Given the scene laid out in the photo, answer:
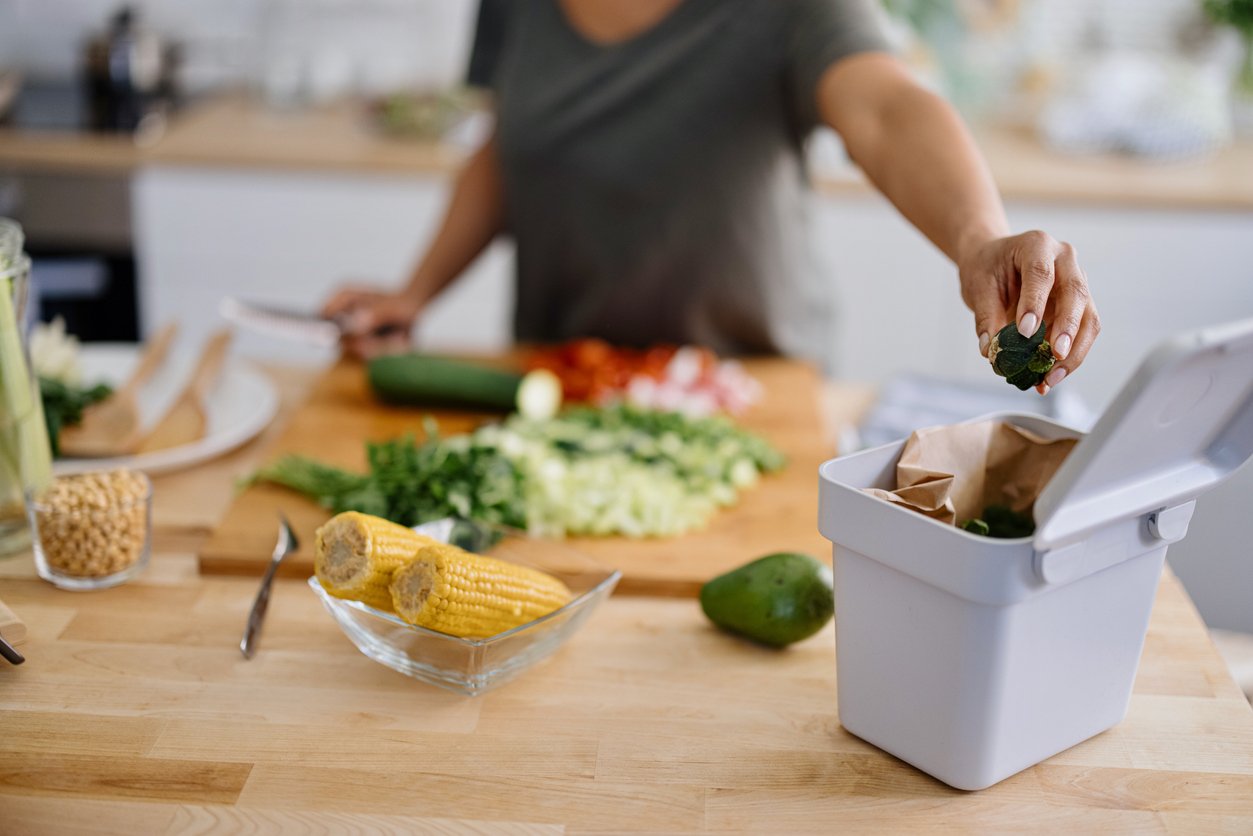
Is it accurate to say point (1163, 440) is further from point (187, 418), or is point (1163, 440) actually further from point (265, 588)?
point (187, 418)

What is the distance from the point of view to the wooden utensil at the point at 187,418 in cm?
140

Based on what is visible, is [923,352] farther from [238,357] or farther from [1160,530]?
[1160,530]

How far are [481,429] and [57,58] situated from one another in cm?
268

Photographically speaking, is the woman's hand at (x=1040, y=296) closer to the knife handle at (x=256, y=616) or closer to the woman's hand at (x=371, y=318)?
the knife handle at (x=256, y=616)

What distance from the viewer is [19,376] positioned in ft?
3.70

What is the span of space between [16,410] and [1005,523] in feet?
2.91

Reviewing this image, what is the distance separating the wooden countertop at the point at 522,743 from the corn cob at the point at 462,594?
0.22 feet

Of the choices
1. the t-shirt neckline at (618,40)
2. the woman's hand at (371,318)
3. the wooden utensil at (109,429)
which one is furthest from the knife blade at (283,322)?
the t-shirt neckline at (618,40)


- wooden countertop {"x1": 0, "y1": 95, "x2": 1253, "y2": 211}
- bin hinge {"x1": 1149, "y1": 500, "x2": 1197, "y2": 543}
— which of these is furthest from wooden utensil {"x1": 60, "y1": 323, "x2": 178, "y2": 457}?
wooden countertop {"x1": 0, "y1": 95, "x2": 1253, "y2": 211}

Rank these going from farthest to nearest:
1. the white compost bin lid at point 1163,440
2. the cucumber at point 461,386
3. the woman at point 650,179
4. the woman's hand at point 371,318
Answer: the woman's hand at point 371,318, the woman at point 650,179, the cucumber at point 461,386, the white compost bin lid at point 1163,440

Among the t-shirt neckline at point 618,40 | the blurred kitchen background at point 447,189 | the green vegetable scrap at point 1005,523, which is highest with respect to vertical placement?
the t-shirt neckline at point 618,40

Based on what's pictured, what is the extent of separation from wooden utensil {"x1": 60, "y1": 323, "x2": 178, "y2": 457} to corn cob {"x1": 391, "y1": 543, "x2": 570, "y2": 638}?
574 mm

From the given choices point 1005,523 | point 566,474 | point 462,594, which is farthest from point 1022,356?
point 566,474

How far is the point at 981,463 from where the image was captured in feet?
3.25
